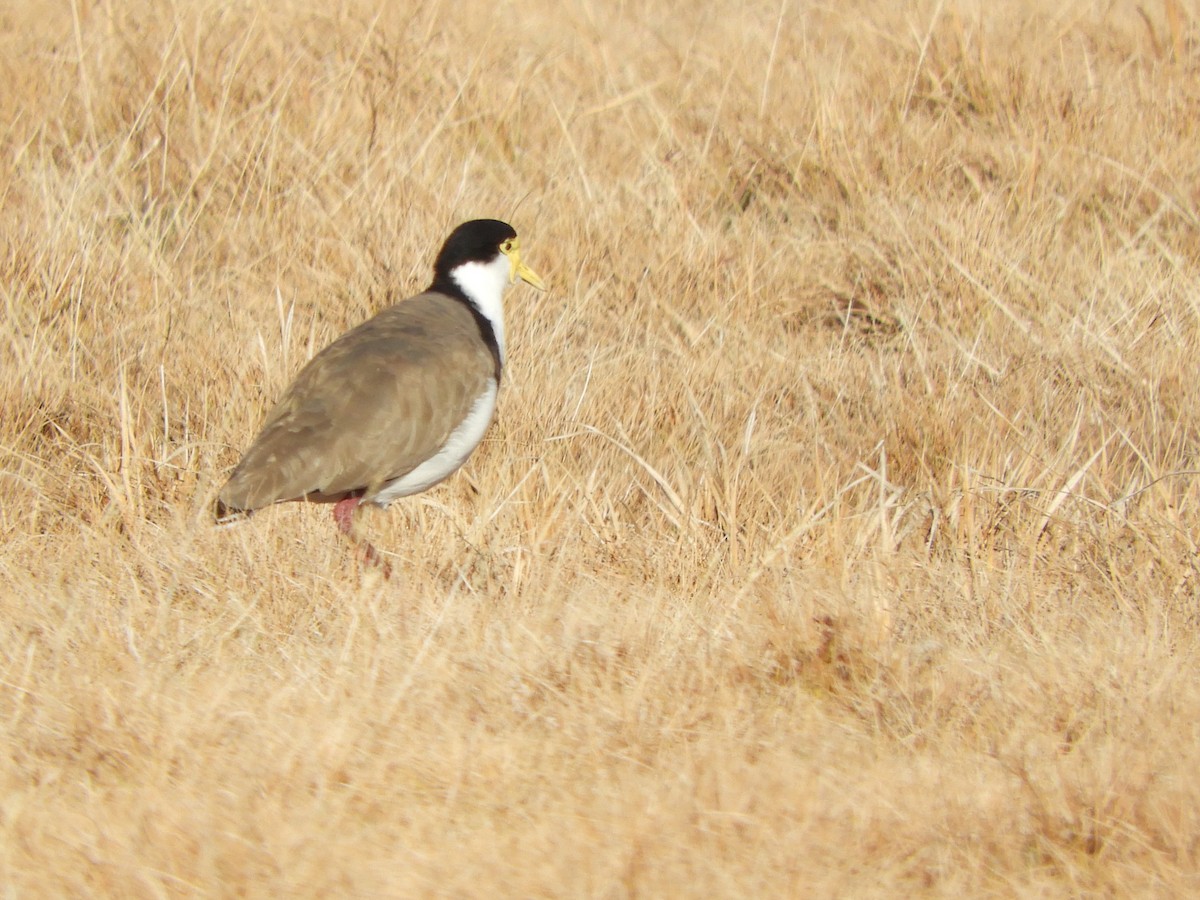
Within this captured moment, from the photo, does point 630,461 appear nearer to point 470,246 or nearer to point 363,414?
point 363,414

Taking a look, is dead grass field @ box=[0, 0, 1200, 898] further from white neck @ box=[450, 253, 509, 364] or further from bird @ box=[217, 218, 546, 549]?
white neck @ box=[450, 253, 509, 364]

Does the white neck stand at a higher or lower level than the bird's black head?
lower

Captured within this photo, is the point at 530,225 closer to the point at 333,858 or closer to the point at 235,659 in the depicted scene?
the point at 235,659

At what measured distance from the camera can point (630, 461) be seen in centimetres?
446

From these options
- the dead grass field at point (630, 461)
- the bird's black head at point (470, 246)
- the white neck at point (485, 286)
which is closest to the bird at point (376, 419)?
the dead grass field at point (630, 461)

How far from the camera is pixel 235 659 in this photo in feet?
10.00

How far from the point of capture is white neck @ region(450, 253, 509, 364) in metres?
4.88

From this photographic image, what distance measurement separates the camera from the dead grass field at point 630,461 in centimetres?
249

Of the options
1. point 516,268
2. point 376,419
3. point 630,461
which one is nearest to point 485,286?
point 516,268

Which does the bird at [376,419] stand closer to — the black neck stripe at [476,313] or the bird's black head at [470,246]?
the black neck stripe at [476,313]

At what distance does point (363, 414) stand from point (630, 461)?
0.87 metres


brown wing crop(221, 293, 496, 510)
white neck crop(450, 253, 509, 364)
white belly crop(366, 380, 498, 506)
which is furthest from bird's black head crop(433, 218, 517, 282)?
white belly crop(366, 380, 498, 506)

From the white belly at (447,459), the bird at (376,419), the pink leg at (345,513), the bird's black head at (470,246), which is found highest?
the bird's black head at (470,246)

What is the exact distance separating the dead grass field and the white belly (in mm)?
95
